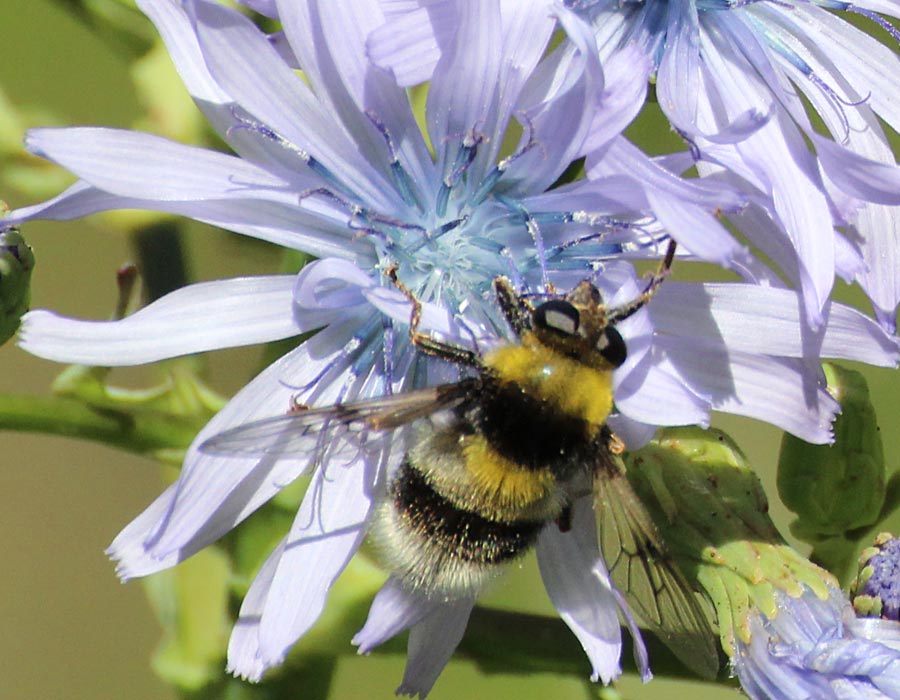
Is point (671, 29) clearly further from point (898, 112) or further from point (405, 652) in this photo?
point (405, 652)

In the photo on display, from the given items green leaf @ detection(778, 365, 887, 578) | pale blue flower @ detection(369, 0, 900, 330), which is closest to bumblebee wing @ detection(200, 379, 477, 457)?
pale blue flower @ detection(369, 0, 900, 330)

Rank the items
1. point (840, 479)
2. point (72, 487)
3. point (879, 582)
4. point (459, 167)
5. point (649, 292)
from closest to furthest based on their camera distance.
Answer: point (649, 292)
point (459, 167)
point (879, 582)
point (840, 479)
point (72, 487)

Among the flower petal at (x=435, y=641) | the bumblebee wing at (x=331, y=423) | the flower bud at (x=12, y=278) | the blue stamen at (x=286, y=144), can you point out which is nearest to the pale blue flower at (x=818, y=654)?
the flower petal at (x=435, y=641)

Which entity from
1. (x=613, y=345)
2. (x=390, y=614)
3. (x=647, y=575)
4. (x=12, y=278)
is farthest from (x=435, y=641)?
(x=12, y=278)

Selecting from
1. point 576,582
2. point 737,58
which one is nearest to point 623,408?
point 576,582

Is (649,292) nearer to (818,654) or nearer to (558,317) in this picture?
(558,317)

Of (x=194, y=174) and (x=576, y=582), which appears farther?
→ (x=576, y=582)

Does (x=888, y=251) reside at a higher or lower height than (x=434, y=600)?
higher

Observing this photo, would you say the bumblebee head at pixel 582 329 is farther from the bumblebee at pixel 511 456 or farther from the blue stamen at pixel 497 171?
the blue stamen at pixel 497 171
